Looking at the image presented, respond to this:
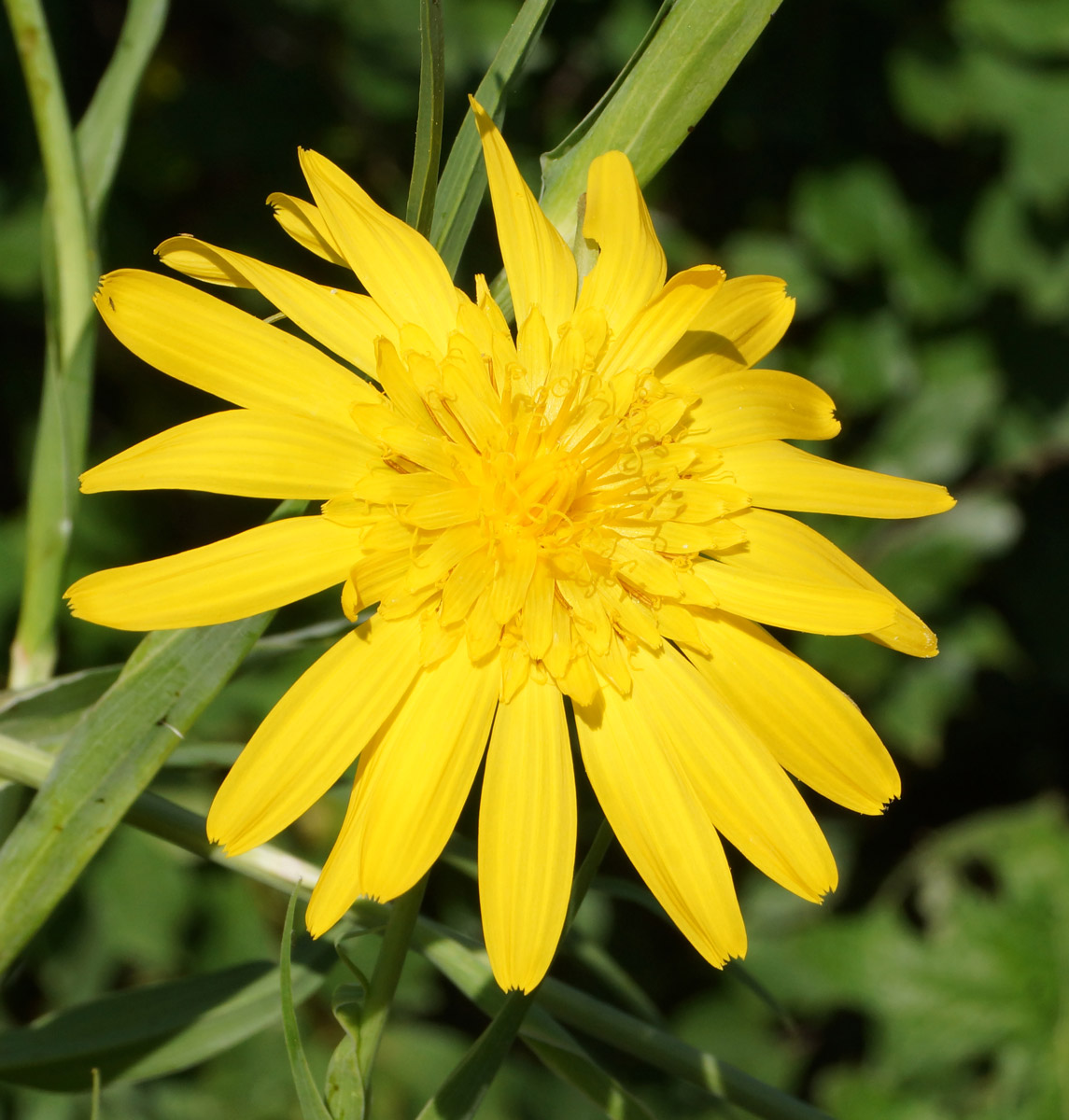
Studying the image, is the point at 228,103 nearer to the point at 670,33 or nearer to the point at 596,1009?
the point at 670,33

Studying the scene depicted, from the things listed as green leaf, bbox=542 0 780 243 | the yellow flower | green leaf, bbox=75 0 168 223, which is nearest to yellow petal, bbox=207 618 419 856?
the yellow flower

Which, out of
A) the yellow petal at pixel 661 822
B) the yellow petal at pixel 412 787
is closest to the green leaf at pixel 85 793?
the yellow petal at pixel 412 787

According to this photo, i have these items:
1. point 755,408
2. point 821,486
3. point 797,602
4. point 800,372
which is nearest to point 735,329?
point 755,408

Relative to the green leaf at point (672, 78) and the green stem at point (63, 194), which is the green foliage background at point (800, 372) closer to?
the green stem at point (63, 194)

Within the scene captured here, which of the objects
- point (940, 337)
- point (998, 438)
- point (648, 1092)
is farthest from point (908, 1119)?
point (940, 337)

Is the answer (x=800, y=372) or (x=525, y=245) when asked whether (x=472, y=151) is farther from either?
(x=800, y=372)

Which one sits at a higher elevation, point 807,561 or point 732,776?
point 807,561
